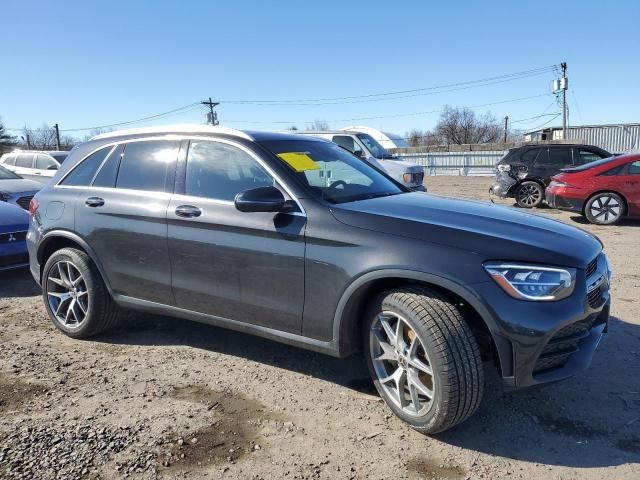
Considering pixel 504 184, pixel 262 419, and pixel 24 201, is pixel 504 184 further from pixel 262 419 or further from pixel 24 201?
pixel 262 419

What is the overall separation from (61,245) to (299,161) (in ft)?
8.16

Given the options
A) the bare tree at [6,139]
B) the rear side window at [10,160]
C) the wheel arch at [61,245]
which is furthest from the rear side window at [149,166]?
the bare tree at [6,139]

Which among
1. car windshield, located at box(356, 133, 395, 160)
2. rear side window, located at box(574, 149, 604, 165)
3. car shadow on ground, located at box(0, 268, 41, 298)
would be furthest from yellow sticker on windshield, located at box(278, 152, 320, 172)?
rear side window, located at box(574, 149, 604, 165)

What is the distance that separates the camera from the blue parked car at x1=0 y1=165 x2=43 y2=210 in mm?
8883

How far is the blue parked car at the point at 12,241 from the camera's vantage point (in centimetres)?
641

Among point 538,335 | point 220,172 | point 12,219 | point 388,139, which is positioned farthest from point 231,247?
point 388,139

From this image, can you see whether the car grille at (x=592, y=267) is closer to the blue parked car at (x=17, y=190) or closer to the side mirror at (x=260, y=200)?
the side mirror at (x=260, y=200)

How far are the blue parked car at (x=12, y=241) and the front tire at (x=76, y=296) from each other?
2.22 m

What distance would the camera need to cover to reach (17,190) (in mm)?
9102

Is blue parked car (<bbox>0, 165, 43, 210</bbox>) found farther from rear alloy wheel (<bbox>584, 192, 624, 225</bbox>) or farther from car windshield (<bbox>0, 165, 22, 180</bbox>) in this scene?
rear alloy wheel (<bbox>584, 192, 624, 225</bbox>)

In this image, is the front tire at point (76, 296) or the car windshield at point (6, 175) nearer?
the front tire at point (76, 296)

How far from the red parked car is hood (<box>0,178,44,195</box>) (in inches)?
399

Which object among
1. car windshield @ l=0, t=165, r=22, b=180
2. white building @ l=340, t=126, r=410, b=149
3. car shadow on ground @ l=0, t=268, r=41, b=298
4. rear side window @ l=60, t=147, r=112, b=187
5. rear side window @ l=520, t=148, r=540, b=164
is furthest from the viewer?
white building @ l=340, t=126, r=410, b=149

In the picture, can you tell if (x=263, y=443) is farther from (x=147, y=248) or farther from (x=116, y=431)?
(x=147, y=248)
